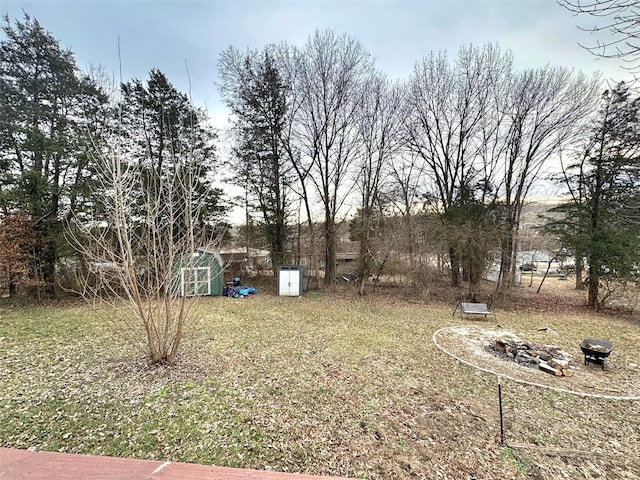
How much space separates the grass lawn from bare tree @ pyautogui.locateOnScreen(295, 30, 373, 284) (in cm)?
812

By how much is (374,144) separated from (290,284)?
7397 millimetres

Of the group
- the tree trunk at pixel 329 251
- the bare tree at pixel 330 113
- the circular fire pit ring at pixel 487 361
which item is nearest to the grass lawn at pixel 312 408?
the circular fire pit ring at pixel 487 361

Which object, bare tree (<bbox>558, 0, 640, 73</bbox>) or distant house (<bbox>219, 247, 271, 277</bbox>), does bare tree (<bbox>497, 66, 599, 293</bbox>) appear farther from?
distant house (<bbox>219, 247, 271, 277</bbox>)

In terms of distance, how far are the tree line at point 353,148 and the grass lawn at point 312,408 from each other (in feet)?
13.5

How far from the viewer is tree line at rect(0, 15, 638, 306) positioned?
8.32 metres

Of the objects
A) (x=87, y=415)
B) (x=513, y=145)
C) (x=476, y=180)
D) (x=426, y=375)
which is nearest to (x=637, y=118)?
(x=513, y=145)

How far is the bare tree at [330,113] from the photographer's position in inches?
464

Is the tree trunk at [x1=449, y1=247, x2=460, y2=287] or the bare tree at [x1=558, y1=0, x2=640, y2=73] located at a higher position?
the bare tree at [x1=558, y1=0, x2=640, y2=73]

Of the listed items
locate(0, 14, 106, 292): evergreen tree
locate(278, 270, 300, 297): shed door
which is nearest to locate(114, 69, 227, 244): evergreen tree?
locate(0, 14, 106, 292): evergreen tree

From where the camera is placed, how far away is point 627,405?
3689 millimetres

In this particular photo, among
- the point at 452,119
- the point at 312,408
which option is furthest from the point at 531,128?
the point at 312,408

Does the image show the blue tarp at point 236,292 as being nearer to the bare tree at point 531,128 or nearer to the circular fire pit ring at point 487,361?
the circular fire pit ring at point 487,361

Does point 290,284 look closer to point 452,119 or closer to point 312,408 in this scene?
point 312,408

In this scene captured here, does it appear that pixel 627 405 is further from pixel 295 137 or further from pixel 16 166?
pixel 16 166
